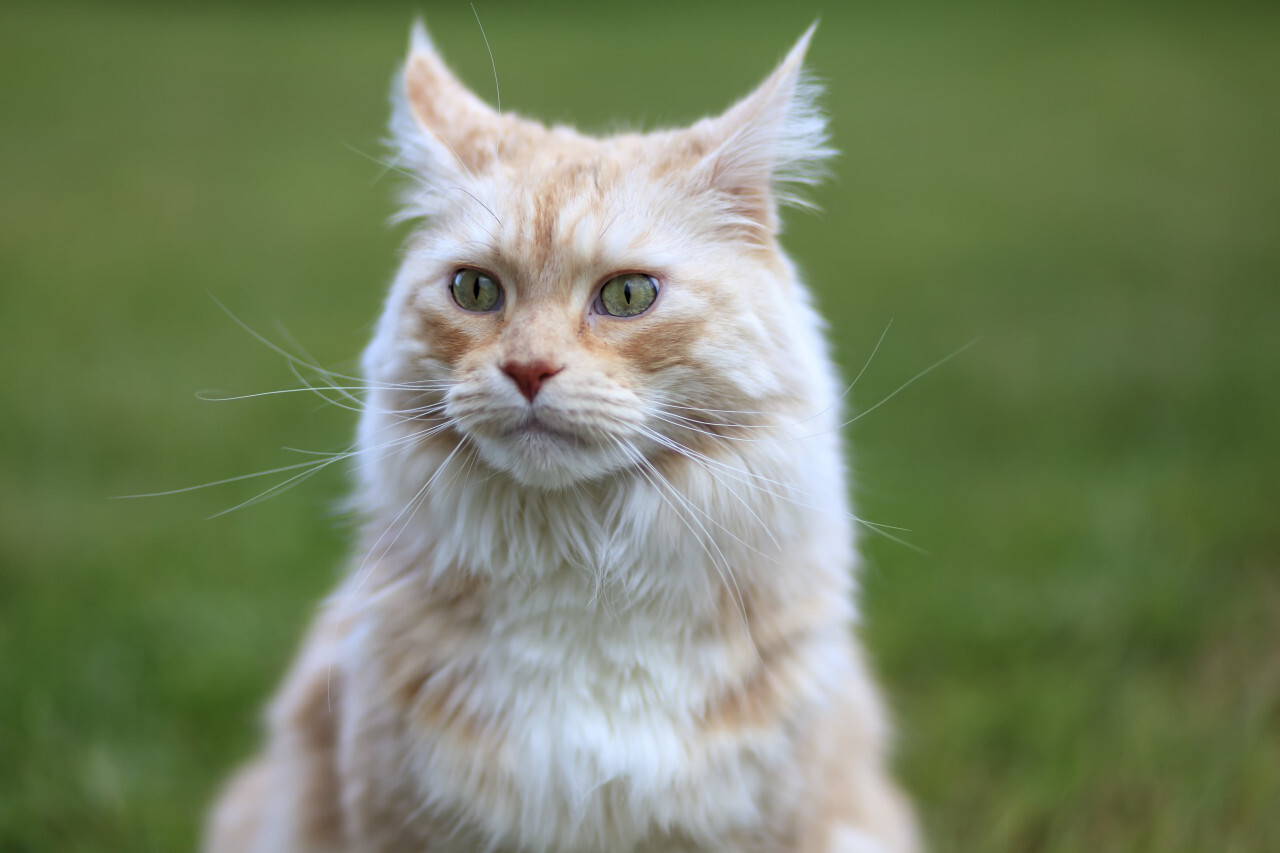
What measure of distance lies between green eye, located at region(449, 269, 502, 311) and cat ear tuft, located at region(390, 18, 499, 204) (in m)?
0.24

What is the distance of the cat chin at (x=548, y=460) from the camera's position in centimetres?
163

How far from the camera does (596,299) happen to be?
1739mm

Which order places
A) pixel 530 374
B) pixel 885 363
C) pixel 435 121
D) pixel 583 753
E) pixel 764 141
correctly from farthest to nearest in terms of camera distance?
pixel 885 363 → pixel 435 121 → pixel 764 141 → pixel 583 753 → pixel 530 374

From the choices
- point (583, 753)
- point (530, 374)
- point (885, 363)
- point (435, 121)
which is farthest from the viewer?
point (885, 363)

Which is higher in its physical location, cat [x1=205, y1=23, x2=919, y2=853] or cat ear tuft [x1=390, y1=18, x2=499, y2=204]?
cat ear tuft [x1=390, y1=18, x2=499, y2=204]

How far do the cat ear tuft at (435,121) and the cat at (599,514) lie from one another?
1cm

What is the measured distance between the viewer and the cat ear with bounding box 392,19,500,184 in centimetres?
193

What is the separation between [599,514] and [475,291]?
0.48 metres

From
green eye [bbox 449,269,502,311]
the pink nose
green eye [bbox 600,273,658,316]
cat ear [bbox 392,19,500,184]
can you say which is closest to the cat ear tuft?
cat ear [bbox 392,19,500,184]

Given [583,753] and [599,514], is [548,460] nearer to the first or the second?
[599,514]

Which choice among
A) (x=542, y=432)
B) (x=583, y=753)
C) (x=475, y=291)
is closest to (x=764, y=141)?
(x=475, y=291)

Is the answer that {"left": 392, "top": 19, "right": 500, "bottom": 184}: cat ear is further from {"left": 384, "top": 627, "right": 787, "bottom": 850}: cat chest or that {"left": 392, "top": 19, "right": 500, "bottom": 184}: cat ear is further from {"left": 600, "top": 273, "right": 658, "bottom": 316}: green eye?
{"left": 384, "top": 627, "right": 787, "bottom": 850}: cat chest

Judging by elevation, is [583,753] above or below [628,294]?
below

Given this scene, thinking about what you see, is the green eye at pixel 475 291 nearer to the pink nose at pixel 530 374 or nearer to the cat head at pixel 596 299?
the cat head at pixel 596 299
